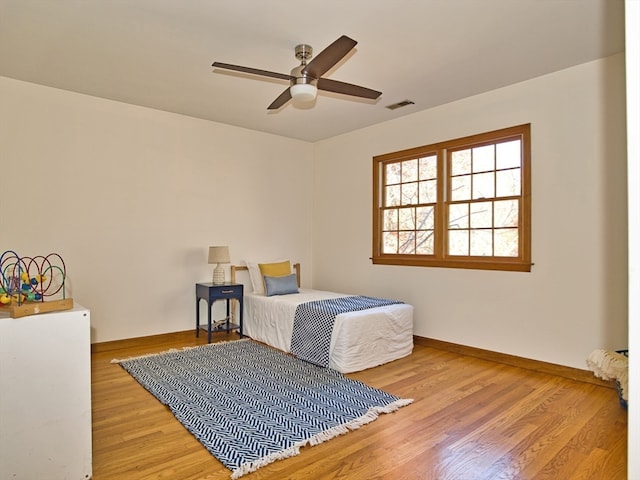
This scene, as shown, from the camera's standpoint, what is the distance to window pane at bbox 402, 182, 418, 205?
15.8ft

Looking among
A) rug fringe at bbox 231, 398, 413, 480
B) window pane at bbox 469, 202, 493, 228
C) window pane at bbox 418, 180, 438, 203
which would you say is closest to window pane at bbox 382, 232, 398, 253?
window pane at bbox 418, 180, 438, 203

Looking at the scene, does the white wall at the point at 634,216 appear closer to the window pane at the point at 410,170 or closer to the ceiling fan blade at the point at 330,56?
the ceiling fan blade at the point at 330,56

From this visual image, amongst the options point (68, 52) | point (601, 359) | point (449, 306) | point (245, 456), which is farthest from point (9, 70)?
point (601, 359)

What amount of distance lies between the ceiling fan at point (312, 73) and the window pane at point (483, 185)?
1688mm

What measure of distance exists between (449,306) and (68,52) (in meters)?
4.30

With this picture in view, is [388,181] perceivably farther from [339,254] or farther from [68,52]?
[68,52]

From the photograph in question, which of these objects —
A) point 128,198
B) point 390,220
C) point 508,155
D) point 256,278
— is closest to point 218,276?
point 256,278

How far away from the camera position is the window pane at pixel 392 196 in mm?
5031

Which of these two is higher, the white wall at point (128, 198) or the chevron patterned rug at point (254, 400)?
the white wall at point (128, 198)

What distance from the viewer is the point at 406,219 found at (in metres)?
4.90

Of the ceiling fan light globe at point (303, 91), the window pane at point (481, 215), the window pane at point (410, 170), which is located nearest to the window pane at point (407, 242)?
the window pane at point (410, 170)

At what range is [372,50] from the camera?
124 inches

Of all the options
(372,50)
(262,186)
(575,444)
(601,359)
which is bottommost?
(575,444)

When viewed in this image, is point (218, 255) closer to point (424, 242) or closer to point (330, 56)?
point (424, 242)
